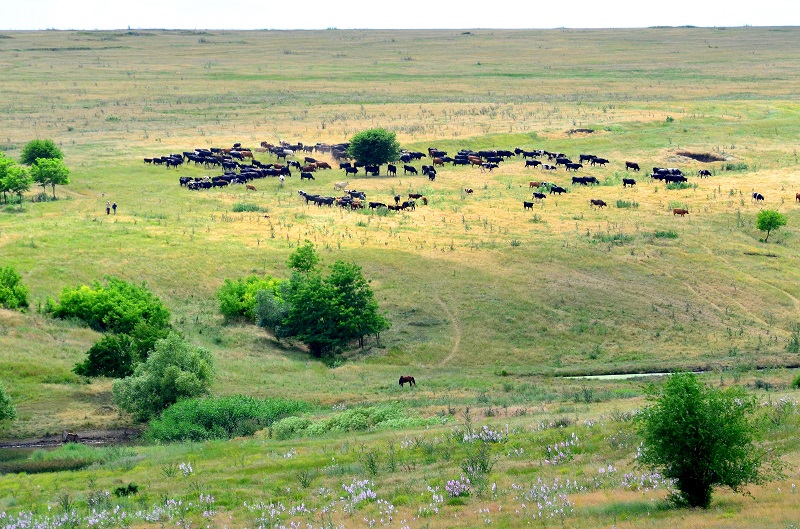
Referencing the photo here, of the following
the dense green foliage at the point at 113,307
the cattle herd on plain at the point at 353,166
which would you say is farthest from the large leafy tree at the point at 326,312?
the cattle herd on plain at the point at 353,166

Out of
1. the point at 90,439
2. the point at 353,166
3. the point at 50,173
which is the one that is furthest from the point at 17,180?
the point at 90,439

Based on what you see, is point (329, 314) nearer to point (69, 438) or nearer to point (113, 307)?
point (113, 307)

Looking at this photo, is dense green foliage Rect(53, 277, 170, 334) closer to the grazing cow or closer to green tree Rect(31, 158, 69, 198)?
the grazing cow

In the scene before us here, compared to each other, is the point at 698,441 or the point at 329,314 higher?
the point at 698,441

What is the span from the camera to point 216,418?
2927cm

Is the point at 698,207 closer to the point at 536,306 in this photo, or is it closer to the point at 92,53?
the point at 536,306

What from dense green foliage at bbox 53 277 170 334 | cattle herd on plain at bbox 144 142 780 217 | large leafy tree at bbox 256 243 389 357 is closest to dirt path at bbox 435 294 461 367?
large leafy tree at bbox 256 243 389 357

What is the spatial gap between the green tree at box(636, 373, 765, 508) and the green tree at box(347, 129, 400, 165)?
53764mm

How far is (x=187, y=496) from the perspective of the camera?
69.8ft

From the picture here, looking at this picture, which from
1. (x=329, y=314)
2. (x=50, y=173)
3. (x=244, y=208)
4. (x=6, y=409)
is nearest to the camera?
(x=6, y=409)

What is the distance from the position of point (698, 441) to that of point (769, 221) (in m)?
38.0

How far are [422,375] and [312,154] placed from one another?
42460 mm

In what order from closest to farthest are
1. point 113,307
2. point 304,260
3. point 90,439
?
1. point 90,439
2. point 113,307
3. point 304,260

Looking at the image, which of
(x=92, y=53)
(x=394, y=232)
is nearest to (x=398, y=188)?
(x=394, y=232)
